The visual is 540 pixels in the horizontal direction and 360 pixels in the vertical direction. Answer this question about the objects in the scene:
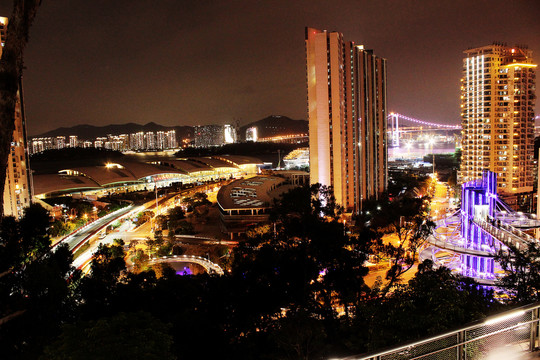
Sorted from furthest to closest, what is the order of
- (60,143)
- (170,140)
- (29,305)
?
(170,140) < (60,143) < (29,305)

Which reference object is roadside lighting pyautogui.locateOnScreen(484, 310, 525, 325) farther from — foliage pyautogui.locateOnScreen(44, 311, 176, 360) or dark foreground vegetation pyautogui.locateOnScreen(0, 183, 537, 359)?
foliage pyautogui.locateOnScreen(44, 311, 176, 360)

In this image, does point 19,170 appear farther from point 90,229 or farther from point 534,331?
point 534,331

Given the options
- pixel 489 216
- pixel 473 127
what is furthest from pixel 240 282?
pixel 473 127

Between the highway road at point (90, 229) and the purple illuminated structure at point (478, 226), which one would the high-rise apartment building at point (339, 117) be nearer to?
the purple illuminated structure at point (478, 226)

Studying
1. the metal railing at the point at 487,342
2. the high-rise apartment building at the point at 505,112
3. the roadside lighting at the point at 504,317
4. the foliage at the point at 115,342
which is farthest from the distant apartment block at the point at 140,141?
the roadside lighting at the point at 504,317

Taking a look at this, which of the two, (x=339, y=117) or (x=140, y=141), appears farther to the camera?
(x=140, y=141)

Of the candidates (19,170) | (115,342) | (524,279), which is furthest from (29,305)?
(19,170)
